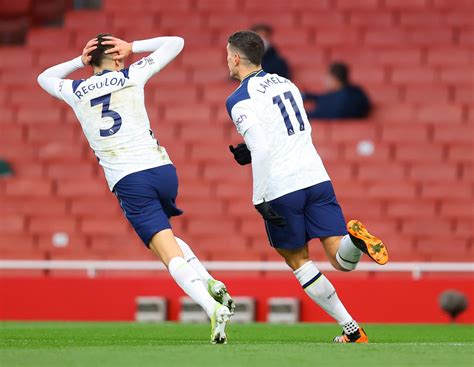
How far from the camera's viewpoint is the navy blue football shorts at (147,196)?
768 centimetres

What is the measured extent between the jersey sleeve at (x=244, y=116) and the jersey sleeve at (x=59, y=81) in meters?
1.08

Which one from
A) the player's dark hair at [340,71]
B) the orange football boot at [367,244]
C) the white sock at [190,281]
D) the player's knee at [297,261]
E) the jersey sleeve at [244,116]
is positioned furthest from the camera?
the player's dark hair at [340,71]

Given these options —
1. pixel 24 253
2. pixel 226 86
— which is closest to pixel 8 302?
pixel 24 253

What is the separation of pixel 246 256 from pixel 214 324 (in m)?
6.58

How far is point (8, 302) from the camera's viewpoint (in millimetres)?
13039

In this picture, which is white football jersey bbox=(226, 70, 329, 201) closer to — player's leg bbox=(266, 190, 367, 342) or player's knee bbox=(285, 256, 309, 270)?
player's leg bbox=(266, 190, 367, 342)

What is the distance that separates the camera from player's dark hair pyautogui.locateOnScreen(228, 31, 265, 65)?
7.78 metres

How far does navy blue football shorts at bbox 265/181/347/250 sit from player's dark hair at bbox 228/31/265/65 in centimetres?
86

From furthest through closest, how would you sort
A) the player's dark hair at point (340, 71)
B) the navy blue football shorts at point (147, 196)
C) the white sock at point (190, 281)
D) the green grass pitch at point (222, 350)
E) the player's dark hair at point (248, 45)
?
the player's dark hair at point (340, 71) < the player's dark hair at point (248, 45) < the navy blue football shorts at point (147, 196) < the white sock at point (190, 281) < the green grass pitch at point (222, 350)

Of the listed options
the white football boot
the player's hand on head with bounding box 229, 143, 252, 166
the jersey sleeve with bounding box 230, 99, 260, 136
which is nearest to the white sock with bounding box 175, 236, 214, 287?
the white football boot

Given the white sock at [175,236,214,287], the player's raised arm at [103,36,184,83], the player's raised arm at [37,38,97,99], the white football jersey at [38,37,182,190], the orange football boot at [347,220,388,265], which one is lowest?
the white sock at [175,236,214,287]

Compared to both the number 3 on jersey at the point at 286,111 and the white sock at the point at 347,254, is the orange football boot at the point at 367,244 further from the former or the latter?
the number 3 on jersey at the point at 286,111

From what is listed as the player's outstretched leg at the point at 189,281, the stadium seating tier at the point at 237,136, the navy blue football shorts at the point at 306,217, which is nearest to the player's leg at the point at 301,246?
the navy blue football shorts at the point at 306,217

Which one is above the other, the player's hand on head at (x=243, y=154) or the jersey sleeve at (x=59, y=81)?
the jersey sleeve at (x=59, y=81)
